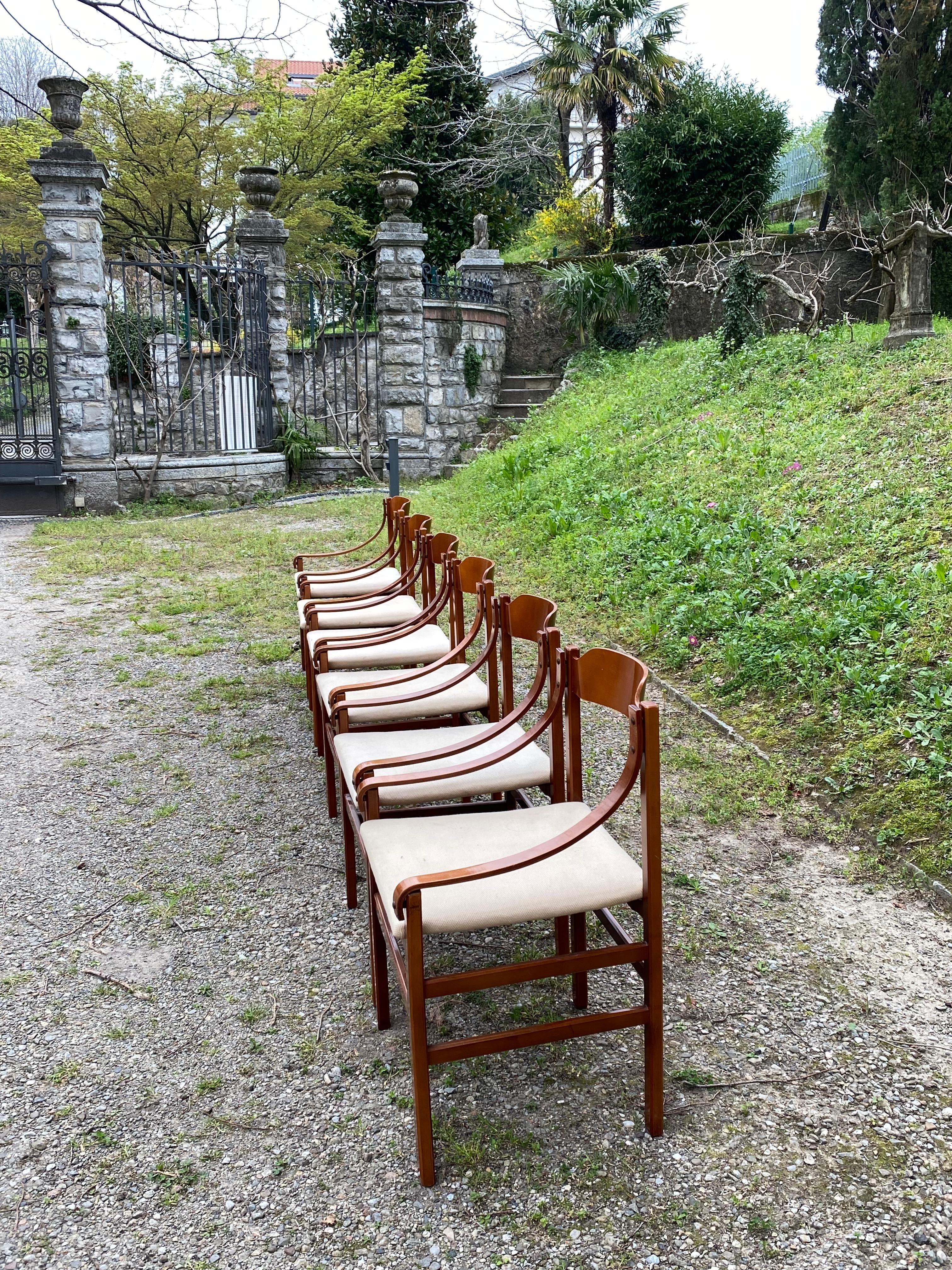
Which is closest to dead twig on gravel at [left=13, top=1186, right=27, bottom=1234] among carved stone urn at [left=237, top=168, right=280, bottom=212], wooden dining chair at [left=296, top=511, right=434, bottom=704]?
wooden dining chair at [left=296, top=511, right=434, bottom=704]

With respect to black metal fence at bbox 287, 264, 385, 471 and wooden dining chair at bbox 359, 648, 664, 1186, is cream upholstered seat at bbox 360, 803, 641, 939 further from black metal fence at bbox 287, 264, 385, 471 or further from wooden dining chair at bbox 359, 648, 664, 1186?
black metal fence at bbox 287, 264, 385, 471

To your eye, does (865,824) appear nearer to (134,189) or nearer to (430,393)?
(430,393)

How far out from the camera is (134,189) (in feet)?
53.0

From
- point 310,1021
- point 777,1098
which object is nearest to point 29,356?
point 310,1021

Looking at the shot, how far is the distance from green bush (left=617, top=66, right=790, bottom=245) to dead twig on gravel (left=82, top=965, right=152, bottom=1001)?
1576cm

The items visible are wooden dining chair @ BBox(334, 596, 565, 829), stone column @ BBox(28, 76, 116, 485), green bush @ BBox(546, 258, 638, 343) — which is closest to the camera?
wooden dining chair @ BBox(334, 596, 565, 829)

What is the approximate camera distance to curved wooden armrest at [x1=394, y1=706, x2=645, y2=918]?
1.90 meters

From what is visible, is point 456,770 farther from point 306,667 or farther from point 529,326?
point 529,326

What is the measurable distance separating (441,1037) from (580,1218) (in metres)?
0.59

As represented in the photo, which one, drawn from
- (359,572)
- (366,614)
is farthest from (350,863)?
(359,572)

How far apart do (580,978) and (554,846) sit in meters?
0.58

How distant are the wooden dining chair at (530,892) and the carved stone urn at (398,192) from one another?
35.9 feet

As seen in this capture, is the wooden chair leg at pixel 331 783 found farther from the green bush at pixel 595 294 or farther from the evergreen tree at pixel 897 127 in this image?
the green bush at pixel 595 294

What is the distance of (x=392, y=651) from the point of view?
3.71 meters
